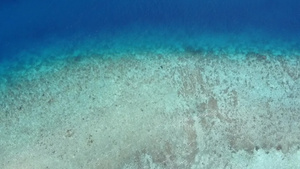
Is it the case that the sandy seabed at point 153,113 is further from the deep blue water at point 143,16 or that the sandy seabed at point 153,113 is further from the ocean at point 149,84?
the deep blue water at point 143,16

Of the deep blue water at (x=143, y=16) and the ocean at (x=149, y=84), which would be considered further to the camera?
the deep blue water at (x=143, y=16)

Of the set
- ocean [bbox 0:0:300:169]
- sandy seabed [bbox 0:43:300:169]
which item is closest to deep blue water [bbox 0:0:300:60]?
ocean [bbox 0:0:300:169]

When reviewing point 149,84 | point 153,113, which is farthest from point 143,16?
point 153,113

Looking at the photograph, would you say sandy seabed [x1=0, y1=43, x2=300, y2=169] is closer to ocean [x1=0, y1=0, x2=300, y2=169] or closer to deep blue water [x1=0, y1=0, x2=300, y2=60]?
ocean [x1=0, y1=0, x2=300, y2=169]

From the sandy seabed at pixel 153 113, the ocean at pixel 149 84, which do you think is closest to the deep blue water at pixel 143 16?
the ocean at pixel 149 84

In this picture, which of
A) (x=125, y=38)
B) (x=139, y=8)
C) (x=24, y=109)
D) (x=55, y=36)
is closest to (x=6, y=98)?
(x=24, y=109)
